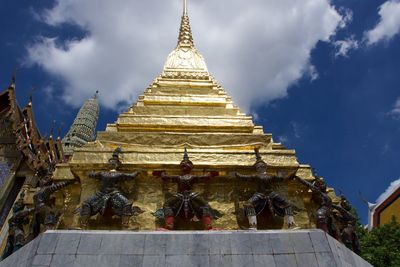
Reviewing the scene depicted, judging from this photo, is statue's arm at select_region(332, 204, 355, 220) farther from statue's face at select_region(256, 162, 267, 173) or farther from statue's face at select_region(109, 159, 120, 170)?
statue's face at select_region(109, 159, 120, 170)

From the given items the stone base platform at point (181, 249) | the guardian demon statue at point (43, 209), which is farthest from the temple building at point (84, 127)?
the stone base platform at point (181, 249)

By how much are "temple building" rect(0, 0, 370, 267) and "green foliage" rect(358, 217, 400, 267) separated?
6.74 metres

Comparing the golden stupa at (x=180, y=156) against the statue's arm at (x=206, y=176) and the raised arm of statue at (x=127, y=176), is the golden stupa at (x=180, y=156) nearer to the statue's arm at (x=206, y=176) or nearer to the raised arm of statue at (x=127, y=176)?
the statue's arm at (x=206, y=176)

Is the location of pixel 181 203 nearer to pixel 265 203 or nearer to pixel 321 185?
pixel 265 203

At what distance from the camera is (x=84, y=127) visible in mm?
37500

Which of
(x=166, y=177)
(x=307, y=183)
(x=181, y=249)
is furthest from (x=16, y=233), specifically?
(x=307, y=183)

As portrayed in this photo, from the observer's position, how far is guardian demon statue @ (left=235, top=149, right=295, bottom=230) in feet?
25.9

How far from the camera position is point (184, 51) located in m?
17.6

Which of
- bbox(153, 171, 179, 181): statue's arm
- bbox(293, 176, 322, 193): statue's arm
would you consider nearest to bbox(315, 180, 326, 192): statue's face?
bbox(293, 176, 322, 193): statue's arm

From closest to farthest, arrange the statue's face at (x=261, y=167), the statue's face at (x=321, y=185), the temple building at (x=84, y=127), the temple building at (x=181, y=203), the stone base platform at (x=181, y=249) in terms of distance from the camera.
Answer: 1. the stone base platform at (x=181, y=249)
2. the temple building at (x=181, y=203)
3. the statue's face at (x=261, y=167)
4. the statue's face at (x=321, y=185)
5. the temple building at (x=84, y=127)

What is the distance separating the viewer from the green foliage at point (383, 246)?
1554cm

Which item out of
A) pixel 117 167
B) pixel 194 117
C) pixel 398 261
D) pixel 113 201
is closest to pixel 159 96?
pixel 194 117

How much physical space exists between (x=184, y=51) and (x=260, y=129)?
23.7ft

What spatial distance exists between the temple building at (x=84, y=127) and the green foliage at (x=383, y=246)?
2401cm
